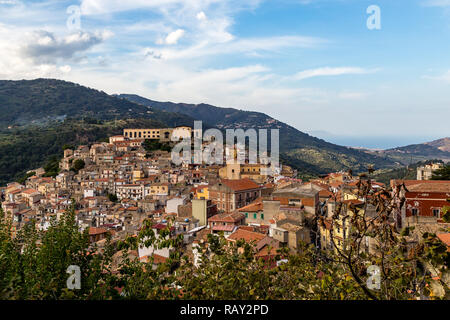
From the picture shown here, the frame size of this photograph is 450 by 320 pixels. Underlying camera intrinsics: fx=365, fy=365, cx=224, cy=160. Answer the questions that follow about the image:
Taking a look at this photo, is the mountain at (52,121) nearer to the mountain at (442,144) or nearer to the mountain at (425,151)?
the mountain at (425,151)

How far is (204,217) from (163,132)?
195 ft

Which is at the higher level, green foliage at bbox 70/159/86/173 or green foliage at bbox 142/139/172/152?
green foliage at bbox 142/139/172/152

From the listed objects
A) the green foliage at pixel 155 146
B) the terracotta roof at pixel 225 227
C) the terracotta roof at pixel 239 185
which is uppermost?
the green foliage at pixel 155 146

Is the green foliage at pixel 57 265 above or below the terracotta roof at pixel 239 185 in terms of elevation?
above

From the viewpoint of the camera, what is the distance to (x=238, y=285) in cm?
560

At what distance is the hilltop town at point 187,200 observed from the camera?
1800cm

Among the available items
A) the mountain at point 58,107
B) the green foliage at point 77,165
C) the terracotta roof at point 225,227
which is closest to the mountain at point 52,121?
the mountain at point 58,107

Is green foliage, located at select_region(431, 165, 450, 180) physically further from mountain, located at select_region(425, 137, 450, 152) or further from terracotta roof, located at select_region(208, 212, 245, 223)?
mountain, located at select_region(425, 137, 450, 152)

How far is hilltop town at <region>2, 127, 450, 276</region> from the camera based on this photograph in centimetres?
1800

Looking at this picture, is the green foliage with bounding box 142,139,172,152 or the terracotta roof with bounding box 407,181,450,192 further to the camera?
the green foliage with bounding box 142,139,172,152

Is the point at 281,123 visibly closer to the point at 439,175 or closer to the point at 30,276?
the point at 439,175

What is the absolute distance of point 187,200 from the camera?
3697 cm

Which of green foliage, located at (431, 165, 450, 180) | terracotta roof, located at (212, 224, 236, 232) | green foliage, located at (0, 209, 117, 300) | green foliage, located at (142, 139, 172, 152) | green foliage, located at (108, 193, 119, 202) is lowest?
green foliage, located at (108, 193, 119, 202)

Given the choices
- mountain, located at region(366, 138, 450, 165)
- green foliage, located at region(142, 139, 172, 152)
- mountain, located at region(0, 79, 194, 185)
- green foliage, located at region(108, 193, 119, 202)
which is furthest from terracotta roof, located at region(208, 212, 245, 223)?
mountain, located at region(366, 138, 450, 165)
